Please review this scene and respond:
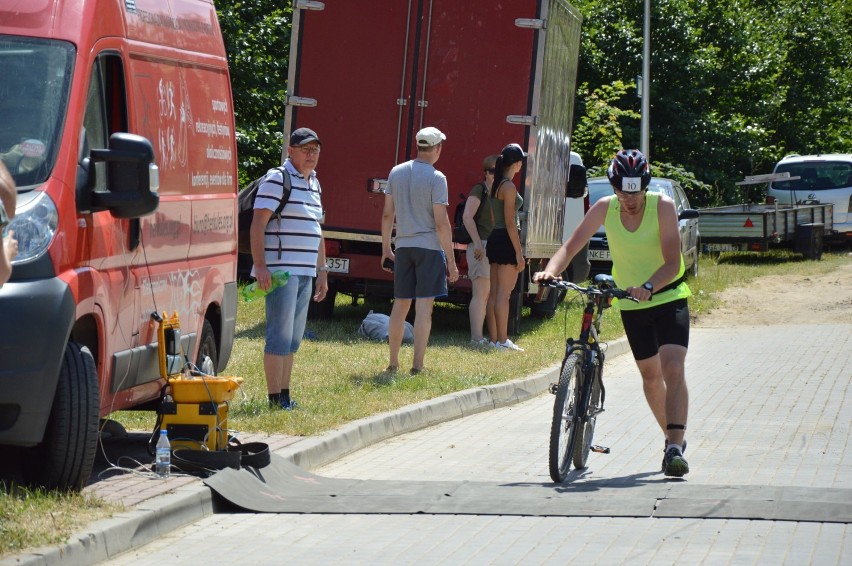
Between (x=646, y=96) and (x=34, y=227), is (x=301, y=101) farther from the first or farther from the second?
(x=646, y=96)

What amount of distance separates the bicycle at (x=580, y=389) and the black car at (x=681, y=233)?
1373 centimetres

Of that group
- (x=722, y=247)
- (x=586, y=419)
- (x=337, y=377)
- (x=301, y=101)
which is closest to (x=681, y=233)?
(x=722, y=247)

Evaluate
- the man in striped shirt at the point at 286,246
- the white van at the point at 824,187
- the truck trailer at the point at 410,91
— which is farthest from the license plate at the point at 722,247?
the man in striped shirt at the point at 286,246

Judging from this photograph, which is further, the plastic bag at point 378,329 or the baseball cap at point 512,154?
the plastic bag at point 378,329

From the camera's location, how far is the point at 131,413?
9633 millimetres

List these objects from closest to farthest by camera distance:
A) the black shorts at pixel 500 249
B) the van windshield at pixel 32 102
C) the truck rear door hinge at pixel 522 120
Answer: the van windshield at pixel 32 102 < the black shorts at pixel 500 249 < the truck rear door hinge at pixel 522 120

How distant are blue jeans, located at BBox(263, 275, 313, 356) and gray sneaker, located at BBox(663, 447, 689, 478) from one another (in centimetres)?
282

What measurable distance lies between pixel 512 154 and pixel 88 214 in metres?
7.24

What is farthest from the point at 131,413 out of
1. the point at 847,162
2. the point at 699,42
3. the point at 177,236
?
the point at 699,42

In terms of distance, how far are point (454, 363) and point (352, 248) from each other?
10.1 feet

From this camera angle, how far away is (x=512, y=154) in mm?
13656

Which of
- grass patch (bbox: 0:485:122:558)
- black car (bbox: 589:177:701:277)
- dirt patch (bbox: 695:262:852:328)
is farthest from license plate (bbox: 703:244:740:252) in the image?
grass patch (bbox: 0:485:122:558)

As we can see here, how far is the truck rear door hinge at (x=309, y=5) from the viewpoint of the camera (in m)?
14.9

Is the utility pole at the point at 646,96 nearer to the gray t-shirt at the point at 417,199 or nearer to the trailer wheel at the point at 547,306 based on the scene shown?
the trailer wheel at the point at 547,306
